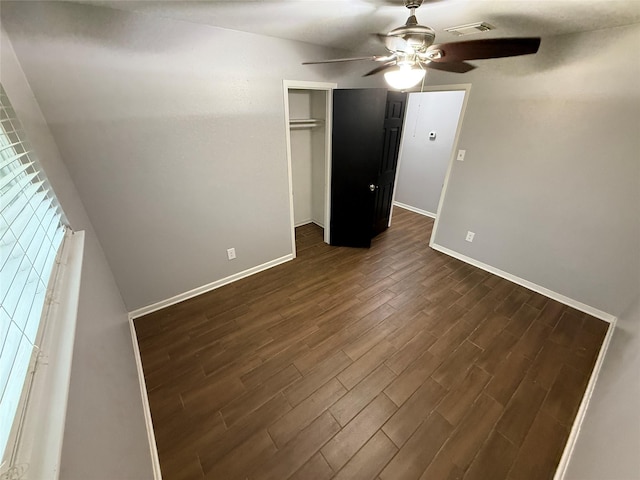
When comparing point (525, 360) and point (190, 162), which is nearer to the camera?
point (525, 360)

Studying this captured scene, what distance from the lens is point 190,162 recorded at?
2.22m

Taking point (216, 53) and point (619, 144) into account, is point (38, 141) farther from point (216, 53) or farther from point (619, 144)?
point (619, 144)

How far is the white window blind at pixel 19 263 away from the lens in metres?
0.58

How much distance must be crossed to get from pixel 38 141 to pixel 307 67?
2.22 meters

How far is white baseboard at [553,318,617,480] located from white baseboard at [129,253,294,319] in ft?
9.07

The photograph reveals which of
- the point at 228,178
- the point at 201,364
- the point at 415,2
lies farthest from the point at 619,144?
the point at 201,364

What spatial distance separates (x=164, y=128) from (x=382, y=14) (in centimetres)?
182

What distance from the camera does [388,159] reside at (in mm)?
3432

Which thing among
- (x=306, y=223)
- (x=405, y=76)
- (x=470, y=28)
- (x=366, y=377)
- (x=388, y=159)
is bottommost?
(x=366, y=377)

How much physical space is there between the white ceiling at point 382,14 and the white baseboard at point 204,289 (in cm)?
226

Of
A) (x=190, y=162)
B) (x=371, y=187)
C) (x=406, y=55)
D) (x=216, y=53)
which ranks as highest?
(x=216, y=53)

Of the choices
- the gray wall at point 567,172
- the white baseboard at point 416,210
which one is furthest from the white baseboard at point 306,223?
the gray wall at point 567,172

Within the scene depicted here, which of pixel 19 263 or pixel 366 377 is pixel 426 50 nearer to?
pixel 19 263

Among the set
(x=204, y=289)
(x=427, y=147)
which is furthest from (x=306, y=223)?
(x=427, y=147)
